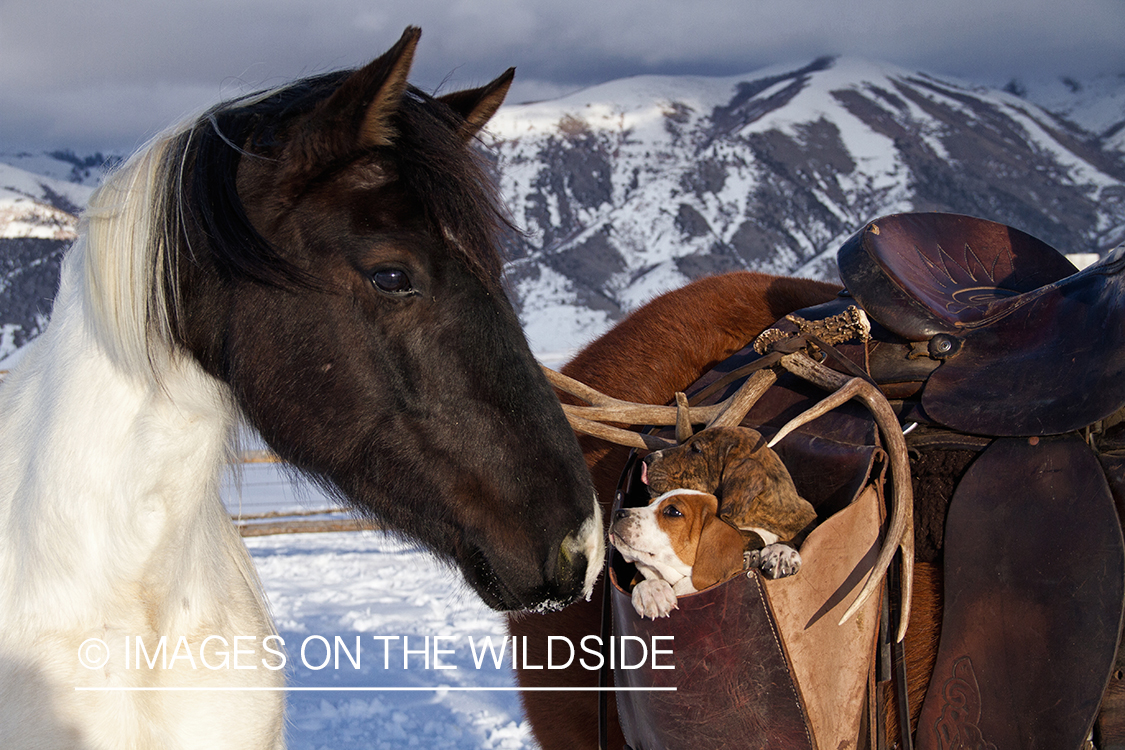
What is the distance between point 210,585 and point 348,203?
823mm

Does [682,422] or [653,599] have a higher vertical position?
[682,422]

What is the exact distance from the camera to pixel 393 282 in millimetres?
1276

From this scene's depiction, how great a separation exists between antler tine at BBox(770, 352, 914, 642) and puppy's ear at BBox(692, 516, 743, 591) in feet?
0.76

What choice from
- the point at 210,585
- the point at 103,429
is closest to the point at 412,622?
the point at 210,585

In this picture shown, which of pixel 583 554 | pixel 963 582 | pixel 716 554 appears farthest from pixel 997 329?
pixel 583 554

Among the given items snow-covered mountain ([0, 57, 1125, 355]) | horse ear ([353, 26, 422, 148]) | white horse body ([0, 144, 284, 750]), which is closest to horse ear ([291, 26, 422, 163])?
horse ear ([353, 26, 422, 148])

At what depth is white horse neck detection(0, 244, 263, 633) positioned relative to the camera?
4.20 ft

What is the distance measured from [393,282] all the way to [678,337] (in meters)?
1.12

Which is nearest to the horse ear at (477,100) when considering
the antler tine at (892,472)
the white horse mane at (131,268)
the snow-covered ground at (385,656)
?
the white horse mane at (131,268)

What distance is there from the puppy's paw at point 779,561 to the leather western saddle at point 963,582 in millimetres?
24

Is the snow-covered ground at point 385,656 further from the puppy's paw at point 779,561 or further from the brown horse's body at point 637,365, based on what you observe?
the puppy's paw at point 779,561

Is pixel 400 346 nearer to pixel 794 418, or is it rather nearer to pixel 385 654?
pixel 794 418

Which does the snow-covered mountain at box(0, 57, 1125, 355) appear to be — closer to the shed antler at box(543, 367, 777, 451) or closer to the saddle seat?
the saddle seat

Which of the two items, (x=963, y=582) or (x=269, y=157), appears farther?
(x=963, y=582)
